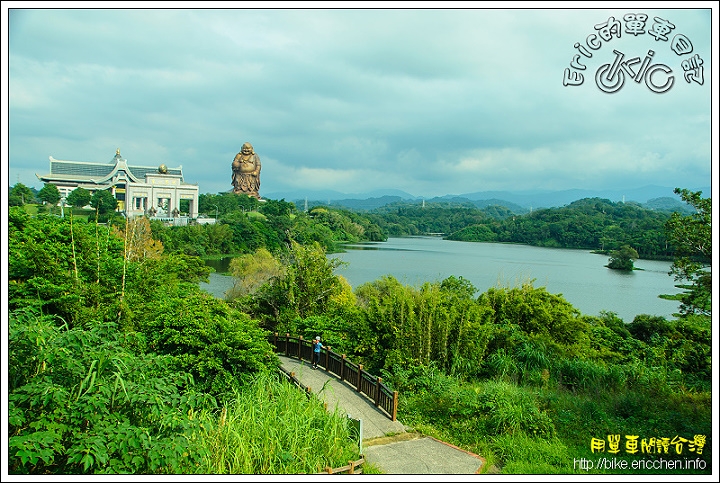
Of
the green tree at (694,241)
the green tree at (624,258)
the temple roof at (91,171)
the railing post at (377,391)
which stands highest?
the temple roof at (91,171)

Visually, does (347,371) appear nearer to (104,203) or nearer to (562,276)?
(562,276)

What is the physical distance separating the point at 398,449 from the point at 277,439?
1826 millimetres

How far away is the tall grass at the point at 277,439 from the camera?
4.43 metres

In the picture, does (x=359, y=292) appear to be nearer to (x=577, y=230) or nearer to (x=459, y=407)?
(x=459, y=407)

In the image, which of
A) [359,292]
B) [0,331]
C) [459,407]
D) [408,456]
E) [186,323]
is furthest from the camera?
[359,292]

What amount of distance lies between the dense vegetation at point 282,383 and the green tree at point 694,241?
0.03 metres

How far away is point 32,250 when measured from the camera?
9.05 m

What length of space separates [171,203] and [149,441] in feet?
208

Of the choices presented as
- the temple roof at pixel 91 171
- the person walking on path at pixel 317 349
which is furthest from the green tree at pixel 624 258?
the temple roof at pixel 91 171

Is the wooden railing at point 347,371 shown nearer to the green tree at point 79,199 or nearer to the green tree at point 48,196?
the green tree at point 48,196

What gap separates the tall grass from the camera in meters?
4.43

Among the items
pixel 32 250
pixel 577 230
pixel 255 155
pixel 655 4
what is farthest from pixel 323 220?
pixel 655 4

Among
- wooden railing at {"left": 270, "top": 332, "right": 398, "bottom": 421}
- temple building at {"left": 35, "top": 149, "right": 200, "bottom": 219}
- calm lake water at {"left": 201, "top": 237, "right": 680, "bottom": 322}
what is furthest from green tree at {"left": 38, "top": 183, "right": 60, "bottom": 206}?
wooden railing at {"left": 270, "top": 332, "right": 398, "bottom": 421}

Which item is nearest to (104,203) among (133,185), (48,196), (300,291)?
(48,196)
